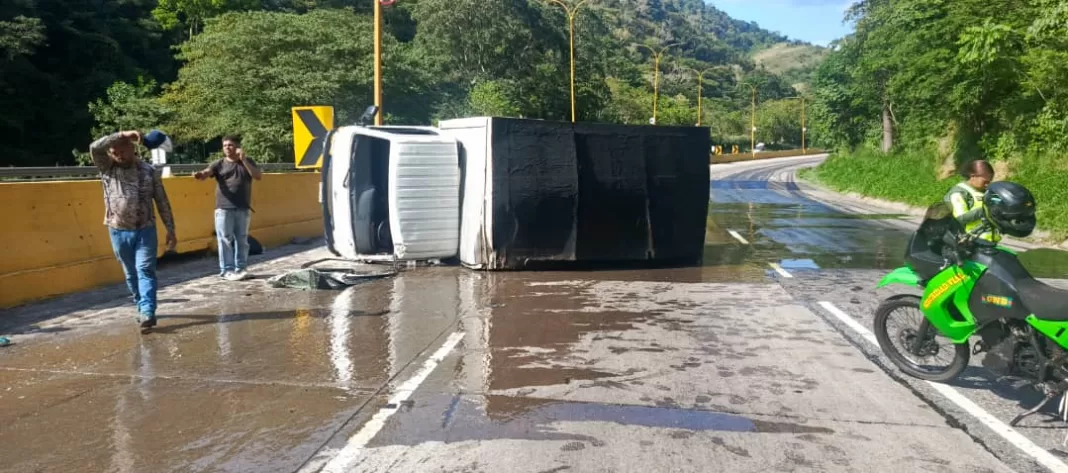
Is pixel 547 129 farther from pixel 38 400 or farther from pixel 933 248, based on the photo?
pixel 38 400

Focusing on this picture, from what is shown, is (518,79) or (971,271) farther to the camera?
(518,79)

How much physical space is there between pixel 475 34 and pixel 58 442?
57066 mm

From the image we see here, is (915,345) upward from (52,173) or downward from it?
downward

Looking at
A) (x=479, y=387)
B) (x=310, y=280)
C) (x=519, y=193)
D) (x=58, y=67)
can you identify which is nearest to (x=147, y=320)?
(x=310, y=280)

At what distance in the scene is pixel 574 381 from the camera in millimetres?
5789

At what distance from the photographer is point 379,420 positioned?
4895 millimetres

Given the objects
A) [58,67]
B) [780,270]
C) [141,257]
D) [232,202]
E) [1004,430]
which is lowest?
[1004,430]

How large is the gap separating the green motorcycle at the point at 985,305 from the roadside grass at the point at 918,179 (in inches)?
476

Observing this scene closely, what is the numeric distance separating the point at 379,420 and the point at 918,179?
2895cm

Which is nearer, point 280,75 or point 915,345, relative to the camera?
point 915,345

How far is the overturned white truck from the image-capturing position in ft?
35.7

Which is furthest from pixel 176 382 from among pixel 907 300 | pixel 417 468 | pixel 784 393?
pixel 907 300

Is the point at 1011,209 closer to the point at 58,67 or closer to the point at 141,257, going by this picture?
the point at 141,257

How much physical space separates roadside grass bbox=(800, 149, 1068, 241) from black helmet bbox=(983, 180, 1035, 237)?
12570 mm
